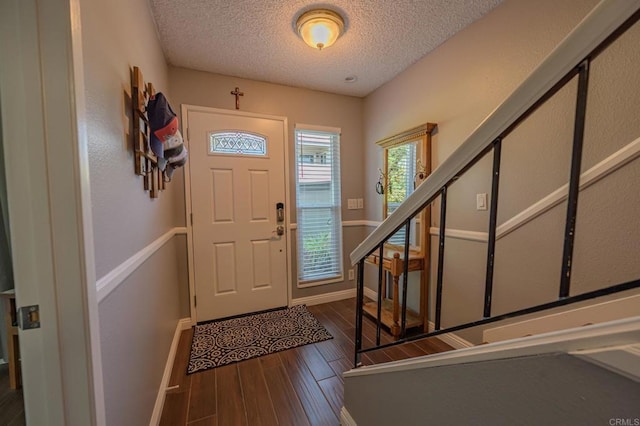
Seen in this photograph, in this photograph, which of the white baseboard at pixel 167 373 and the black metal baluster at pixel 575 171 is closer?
the black metal baluster at pixel 575 171

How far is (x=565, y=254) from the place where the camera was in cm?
55

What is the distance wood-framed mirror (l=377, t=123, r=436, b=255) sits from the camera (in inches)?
89.4

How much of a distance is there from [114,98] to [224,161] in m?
1.57

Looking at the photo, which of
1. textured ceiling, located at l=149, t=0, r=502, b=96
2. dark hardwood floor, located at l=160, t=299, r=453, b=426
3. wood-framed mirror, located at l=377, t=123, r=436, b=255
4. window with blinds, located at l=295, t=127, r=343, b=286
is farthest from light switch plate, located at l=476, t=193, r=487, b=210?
window with blinds, located at l=295, t=127, r=343, b=286

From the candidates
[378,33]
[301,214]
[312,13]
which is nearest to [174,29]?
[312,13]

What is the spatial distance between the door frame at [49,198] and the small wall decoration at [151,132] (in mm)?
591

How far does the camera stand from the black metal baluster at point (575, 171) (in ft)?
1.65

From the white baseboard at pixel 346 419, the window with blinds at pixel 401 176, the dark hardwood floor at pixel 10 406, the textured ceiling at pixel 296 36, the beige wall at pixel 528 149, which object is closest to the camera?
the dark hardwood floor at pixel 10 406

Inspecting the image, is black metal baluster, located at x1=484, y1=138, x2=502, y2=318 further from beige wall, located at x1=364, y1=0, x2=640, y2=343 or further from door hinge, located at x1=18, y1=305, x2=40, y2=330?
door hinge, located at x1=18, y1=305, x2=40, y2=330

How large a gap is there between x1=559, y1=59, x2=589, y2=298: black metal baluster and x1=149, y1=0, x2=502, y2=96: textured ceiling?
5.40 feet

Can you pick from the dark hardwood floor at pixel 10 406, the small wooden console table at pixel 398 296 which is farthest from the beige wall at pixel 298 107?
the dark hardwood floor at pixel 10 406

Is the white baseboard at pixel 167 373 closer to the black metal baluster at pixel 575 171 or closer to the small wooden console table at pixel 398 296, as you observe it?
the small wooden console table at pixel 398 296

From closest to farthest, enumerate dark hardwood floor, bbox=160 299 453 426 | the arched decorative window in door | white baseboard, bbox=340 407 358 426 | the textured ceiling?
white baseboard, bbox=340 407 358 426
dark hardwood floor, bbox=160 299 453 426
the textured ceiling
the arched decorative window in door

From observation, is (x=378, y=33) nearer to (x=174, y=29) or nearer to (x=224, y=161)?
(x=174, y=29)
